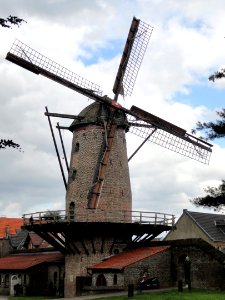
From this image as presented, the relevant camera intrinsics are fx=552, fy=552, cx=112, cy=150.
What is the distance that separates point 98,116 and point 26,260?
15584mm

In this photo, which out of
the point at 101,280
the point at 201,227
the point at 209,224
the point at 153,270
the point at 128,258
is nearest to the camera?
the point at 153,270

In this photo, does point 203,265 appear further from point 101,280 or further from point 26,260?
point 26,260

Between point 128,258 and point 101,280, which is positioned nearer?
point 101,280

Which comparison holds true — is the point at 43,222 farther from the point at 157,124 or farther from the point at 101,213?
the point at 157,124

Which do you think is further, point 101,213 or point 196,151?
point 196,151

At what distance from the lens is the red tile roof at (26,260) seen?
39.6 m

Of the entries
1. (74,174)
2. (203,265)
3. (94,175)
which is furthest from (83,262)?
(203,265)

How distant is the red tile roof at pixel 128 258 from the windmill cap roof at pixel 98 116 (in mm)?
7604

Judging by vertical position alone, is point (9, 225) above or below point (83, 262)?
above

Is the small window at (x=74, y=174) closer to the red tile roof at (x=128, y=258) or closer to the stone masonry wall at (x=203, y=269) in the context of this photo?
the red tile roof at (x=128, y=258)

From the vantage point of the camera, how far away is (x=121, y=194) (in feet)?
108

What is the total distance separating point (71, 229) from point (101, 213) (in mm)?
1948

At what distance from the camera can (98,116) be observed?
3312 cm

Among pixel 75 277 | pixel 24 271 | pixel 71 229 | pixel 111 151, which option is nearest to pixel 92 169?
pixel 111 151
